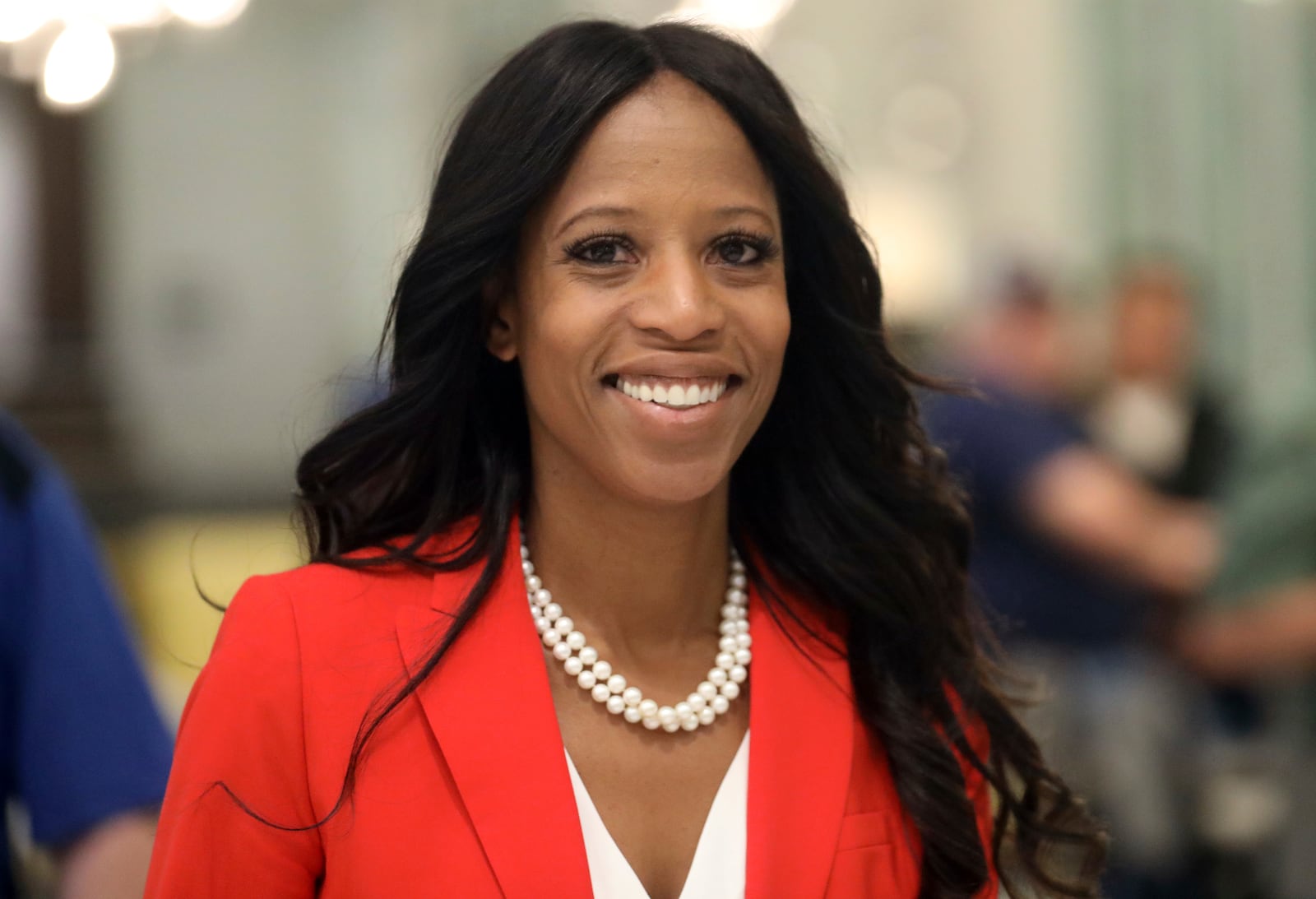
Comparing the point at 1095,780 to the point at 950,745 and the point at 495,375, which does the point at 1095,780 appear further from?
the point at 495,375

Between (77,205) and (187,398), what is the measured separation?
4.32 feet

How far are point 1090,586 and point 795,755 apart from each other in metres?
2.73

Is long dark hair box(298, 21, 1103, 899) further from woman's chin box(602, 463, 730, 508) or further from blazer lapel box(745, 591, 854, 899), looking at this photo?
woman's chin box(602, 463, 730, 508)

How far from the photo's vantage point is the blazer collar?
1.40 metres

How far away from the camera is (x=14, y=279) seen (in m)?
8.86

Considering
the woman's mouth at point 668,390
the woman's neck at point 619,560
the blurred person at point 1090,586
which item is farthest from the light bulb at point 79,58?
the woman's mouth at point 668,390

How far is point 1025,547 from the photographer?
4051 millimetres

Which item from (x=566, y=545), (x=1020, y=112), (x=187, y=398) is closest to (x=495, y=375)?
(x=566, y=545)

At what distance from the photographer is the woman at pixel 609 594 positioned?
54.9 inches

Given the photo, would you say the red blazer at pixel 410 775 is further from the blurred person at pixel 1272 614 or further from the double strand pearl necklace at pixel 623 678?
the blurred person at pixel 1272 614

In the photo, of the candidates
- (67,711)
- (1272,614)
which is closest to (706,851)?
(67,711)

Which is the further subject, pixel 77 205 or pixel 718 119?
pixel 77 205

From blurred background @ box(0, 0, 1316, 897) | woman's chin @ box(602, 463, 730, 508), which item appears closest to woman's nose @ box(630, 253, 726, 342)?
woman's chin @ box(602, 463, 730, 508)

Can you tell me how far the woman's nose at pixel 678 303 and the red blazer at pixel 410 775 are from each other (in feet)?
1.06
